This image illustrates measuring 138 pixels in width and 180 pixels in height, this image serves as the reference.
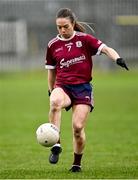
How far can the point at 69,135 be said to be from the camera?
14375 millimetres

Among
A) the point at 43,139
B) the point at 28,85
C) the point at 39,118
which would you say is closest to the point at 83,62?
the point at 43,139

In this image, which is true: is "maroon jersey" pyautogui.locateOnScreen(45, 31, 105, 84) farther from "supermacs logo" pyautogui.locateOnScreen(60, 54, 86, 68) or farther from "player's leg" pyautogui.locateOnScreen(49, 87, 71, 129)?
"player's leg" pyautogui.locateOnScreen(49, 87, 71, 129)

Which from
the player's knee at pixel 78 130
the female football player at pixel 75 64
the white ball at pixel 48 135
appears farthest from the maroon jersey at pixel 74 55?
the white ball at pixel 48 135

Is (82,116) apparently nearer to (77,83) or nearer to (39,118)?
(77,83)

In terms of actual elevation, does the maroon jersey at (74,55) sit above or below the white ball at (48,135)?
above

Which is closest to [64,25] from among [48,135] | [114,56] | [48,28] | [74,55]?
[74,55]

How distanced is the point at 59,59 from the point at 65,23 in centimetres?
46

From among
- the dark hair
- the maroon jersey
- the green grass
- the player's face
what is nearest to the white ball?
the green grass

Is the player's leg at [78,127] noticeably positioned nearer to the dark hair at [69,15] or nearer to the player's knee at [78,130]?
the player's knee at [78,130]

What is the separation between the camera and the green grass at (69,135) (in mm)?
9656

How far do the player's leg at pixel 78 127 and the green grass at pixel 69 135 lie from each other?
0.16 metres

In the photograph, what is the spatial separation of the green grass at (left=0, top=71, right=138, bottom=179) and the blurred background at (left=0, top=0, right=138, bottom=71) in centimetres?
511

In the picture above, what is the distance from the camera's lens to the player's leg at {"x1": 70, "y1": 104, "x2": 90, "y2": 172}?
942 centimetres

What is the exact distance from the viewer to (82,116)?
31.0 ft
